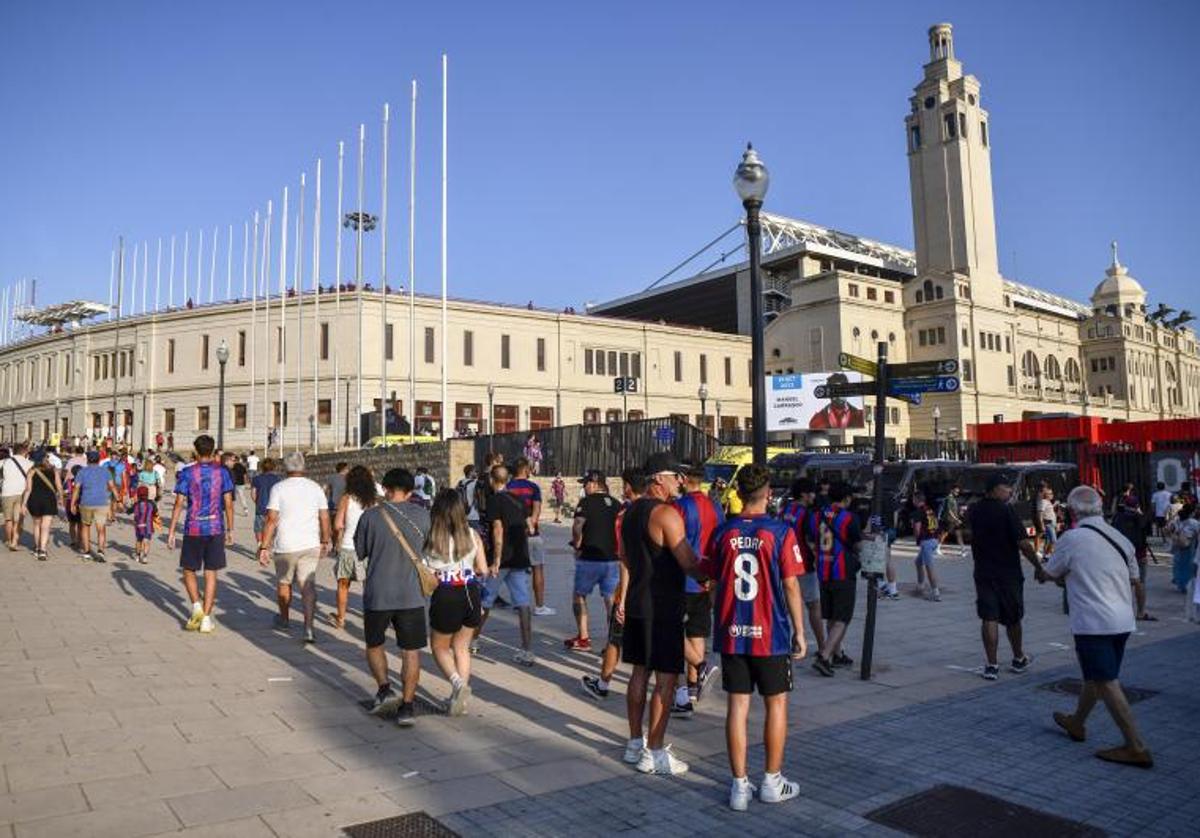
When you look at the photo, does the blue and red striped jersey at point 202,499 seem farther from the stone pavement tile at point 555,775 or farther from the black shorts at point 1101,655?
the black shorts at point 1101,655

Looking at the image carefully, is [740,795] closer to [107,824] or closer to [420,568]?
[420,568]

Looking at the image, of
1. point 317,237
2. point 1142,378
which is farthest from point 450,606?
point 1142,378

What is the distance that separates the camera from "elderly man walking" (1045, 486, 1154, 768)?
18.5ft

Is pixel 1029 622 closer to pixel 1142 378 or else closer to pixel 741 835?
pixel 741 835

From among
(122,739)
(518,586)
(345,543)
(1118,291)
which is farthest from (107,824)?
(1118,291)

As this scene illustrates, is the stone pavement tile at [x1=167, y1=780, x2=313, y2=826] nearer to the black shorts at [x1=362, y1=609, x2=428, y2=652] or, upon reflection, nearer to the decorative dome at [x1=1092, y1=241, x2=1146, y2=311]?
the black shorts at [x1=362, y1=609, x2=428, y2=652]

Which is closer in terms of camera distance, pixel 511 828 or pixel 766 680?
pixel 511 828

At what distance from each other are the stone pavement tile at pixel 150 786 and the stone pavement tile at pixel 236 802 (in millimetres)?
115

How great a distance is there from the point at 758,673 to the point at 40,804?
404cm

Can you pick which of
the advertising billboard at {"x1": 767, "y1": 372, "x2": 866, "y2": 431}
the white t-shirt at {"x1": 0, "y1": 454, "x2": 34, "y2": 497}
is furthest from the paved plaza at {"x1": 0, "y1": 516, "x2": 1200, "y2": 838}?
the advertising billboard at {"x1": 767, "y1": 372, "x2": 866, "y2": 431}

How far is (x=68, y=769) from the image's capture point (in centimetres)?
506

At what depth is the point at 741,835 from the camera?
4.41 m

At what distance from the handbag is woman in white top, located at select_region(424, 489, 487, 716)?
0.14 feet

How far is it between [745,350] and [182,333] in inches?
1614
